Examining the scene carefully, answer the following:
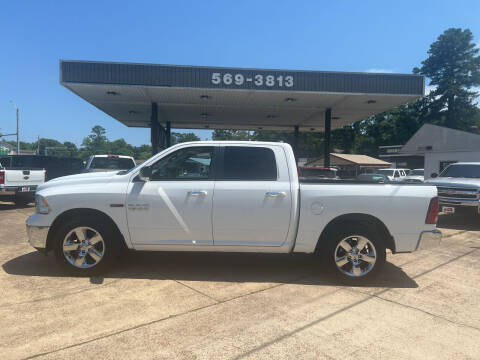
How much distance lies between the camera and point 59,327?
10.0ft

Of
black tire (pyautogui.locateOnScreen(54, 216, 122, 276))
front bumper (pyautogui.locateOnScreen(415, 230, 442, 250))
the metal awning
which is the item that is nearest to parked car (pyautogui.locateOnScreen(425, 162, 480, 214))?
the metal awning

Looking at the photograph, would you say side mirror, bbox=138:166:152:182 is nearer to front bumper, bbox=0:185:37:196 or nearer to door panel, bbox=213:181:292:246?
door panel, bbox=213:181:292:246

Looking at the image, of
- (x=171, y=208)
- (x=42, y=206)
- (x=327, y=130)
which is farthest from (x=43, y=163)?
(x=327, y=130)

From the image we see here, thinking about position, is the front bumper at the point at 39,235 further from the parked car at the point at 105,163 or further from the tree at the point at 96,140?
the tree at the point at 96,140

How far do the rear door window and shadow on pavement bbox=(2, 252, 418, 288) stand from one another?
4.59ft

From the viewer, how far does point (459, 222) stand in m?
9.56

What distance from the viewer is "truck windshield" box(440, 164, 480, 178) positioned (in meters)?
9.79

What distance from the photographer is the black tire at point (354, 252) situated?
4.22m

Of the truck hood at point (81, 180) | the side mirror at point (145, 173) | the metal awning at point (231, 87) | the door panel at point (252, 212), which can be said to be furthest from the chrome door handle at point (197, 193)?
the metal awning at point (231, 87)

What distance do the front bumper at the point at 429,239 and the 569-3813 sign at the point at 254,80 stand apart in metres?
8.90

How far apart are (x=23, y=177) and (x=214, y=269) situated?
321 inches

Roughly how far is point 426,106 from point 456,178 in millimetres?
49697

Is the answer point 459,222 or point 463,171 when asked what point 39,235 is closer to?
point 459,222

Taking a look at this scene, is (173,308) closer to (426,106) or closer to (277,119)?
(277,119)
